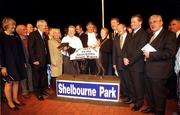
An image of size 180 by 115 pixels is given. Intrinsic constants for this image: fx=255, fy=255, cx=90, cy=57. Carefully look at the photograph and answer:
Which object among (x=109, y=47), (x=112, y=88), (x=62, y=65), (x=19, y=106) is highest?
(x=109, y=47)

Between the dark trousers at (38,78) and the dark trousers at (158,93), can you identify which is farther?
the dark trousers at (38,78)

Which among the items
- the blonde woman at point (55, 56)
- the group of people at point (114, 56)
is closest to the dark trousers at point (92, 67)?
the group of people at point (114, 56)

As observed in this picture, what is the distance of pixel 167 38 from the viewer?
3896 millimetres

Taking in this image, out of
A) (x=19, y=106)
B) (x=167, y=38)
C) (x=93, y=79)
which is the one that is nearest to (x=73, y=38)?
(x=93, y=79)

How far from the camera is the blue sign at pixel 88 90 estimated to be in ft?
16.1

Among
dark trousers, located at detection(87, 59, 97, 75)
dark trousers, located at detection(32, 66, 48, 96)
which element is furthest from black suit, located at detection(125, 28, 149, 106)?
dark trousers, located at detection(32, 66, 48, 96)

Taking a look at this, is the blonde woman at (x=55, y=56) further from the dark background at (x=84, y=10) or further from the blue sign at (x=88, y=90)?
the dark background at (x=84, y=10)

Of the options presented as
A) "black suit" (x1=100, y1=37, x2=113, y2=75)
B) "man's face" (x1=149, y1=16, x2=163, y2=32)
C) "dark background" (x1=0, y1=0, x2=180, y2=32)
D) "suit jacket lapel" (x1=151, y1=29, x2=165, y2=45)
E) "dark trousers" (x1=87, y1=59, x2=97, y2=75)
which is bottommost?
"dark trousers" (x1=87, y1=59, x2=97, y2=75)

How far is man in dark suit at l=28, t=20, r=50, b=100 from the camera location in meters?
5.11

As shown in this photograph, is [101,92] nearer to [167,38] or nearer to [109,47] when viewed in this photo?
[109,47]

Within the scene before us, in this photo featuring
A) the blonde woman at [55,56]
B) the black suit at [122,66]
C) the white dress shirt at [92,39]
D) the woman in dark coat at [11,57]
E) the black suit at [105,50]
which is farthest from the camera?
the white dress shirt at [92,39]

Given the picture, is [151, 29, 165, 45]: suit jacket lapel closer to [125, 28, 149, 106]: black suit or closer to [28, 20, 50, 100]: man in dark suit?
[125, 28, 149, 106]: black suit

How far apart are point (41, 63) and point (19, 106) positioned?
3.09ft

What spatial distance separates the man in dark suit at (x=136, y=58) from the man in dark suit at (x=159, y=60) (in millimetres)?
323
